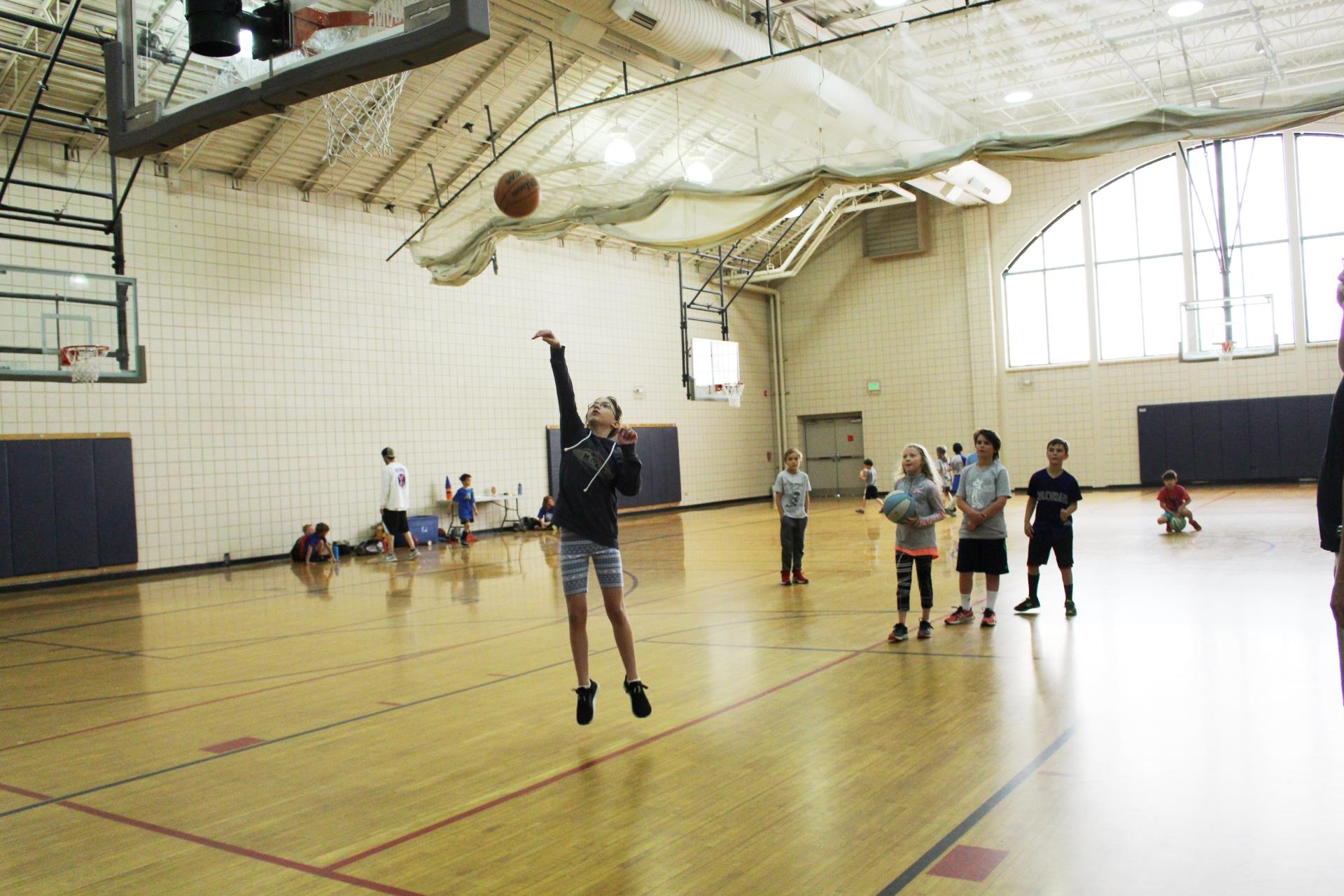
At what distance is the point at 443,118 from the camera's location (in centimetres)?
1577

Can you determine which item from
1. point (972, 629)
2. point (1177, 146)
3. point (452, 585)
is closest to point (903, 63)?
point (972, 629)

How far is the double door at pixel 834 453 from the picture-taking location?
2709 centimetres

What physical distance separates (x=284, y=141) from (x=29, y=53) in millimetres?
4339

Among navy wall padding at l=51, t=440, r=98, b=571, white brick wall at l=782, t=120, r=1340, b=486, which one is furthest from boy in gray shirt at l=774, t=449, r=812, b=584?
white brick wall at l=782, t=120, r=1340, b=486

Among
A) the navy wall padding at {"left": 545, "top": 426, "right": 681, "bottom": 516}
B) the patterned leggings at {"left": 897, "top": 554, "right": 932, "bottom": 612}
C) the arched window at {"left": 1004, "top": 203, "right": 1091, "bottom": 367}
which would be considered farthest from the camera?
the arched window at {"left": 1004, "top": 203, "right": 1091, "bottom": 367}

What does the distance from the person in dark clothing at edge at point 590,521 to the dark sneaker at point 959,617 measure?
329 centimetres

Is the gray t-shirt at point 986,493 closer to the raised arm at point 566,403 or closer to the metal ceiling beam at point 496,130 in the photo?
the raised arm at point 566,403

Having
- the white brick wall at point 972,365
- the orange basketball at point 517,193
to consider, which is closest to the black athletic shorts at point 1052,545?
the orange basketball at point 517,193

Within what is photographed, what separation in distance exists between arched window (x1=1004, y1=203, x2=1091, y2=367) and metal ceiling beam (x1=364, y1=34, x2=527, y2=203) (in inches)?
573

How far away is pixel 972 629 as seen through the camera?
285 inches

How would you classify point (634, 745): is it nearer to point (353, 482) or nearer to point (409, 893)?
point (409, 893)

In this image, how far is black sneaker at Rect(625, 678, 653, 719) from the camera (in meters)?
4.97

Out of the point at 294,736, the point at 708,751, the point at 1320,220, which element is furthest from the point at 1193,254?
the point at 294,736

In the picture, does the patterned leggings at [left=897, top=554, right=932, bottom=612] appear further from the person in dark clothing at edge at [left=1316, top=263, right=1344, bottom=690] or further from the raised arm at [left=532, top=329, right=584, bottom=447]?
the person in dark clothing at edge at [left=1316, top=263, right=1344, bottom=690]
